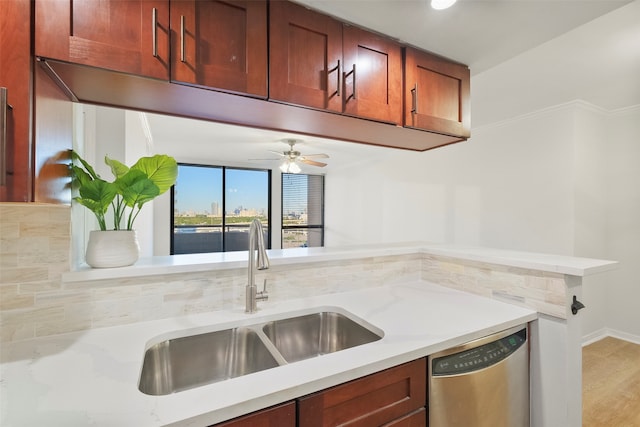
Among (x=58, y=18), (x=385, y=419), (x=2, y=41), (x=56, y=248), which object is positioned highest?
(x=58, y=18)

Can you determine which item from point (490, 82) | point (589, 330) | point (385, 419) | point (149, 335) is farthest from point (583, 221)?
point (149, 335)

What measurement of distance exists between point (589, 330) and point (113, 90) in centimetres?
460

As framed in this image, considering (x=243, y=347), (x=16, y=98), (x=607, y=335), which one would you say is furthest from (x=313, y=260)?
(x=607, y=335)

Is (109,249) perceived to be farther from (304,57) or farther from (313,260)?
(304,57)

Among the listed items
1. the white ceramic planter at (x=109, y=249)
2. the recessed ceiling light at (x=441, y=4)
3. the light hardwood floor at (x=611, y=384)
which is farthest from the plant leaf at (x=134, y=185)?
the light hardwood floor at (x=611, y=384)

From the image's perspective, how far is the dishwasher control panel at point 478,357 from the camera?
40.5 inches

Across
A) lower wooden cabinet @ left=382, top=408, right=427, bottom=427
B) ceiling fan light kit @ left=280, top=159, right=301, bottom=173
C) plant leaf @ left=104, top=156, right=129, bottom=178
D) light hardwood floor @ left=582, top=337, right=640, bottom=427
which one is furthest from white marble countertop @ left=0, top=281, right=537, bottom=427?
ceiling fan light kit @ left=280, top=159, right=301, bottom=173

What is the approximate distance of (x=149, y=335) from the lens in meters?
1.04

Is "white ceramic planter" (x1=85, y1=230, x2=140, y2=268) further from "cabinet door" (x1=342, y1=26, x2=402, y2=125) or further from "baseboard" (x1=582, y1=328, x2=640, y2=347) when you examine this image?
"baseboard" (x1=582, y1=328, x2=640, y2=347)

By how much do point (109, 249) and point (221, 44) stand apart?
86cm

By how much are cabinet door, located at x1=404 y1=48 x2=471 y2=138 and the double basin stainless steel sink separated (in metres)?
1.01

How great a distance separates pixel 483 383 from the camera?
1.09 meters

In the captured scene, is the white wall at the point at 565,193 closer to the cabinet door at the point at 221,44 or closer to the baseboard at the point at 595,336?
the baseboard at the point at 595,336

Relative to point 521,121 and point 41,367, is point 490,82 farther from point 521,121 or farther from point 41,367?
point 41,367
